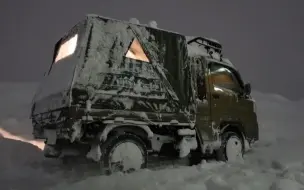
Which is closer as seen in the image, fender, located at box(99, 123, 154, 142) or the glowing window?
fender, located at box(99, 123, 154, 142)

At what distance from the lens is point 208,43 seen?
303 inches

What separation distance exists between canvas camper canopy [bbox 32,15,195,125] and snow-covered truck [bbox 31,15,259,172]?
0.02 meters

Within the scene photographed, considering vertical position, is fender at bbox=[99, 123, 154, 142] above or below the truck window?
below

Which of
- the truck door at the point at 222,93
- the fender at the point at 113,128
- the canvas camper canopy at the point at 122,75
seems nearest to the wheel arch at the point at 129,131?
the fender at the point at 113,128

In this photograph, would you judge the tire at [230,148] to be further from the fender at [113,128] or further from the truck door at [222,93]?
the fender at [113,128]

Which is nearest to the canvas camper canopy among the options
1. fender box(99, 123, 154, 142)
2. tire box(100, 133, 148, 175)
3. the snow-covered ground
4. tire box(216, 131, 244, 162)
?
fender box(99, 123, 154, 142)

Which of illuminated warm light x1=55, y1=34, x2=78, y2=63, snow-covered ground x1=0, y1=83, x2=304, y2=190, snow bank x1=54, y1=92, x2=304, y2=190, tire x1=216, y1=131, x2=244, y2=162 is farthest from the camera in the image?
tire x1=216, y1=131, x2=244, y2=162

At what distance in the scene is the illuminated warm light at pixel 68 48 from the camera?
567 cm

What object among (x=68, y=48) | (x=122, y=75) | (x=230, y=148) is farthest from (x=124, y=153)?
(x=230, y=148)

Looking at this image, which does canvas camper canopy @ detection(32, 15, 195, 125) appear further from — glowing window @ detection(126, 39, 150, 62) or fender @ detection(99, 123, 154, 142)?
fender @ detection(99, 123, 154, 142)

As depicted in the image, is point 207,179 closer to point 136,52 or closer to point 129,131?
point 129,131

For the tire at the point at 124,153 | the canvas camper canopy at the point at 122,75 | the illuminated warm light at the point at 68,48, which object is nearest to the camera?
the canvas camper canopy at the point at 122,75

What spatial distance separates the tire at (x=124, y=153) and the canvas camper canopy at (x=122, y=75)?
0.40 metres

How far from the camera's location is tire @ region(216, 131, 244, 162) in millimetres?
7172
